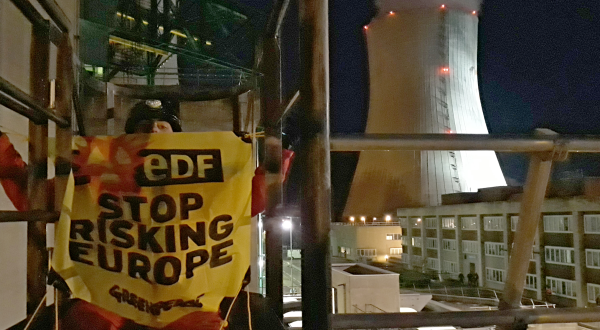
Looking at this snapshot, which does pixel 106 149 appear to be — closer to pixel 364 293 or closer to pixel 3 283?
pixel 3 283

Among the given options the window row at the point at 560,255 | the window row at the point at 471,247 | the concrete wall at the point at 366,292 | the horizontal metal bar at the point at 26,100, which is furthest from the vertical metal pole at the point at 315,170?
the window row at the point at 471,247

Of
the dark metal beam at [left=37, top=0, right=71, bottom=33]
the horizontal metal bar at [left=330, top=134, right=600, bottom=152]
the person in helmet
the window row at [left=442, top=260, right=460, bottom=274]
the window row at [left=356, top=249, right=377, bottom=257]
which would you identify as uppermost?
the dark metal beam at [left=37, top=0, right=71, bottom=33]

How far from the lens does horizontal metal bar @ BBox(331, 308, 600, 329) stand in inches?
42.4

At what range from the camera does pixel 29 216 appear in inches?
49.2

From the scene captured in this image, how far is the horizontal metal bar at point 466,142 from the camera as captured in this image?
111cm

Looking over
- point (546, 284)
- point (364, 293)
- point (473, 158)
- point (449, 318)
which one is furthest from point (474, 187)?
point (449, 318)

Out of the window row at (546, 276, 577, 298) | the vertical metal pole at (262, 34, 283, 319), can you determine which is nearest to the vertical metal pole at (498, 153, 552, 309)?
the vertical metal pole at (262, 34, 283, 319)

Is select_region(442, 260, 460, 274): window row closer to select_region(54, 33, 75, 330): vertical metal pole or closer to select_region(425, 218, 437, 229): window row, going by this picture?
select_region(425, 218, 437, 229): window row

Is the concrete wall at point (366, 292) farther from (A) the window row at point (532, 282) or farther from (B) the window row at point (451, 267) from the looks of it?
(B) the window row at point (451, 267)

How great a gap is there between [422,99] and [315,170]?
606 inches

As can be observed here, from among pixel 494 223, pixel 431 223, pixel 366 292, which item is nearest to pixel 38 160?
→ pixel 366 292

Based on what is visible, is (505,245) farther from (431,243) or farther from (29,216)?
(29,216)

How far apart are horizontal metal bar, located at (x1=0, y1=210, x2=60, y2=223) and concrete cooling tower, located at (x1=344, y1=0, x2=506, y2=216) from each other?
47.5 feet

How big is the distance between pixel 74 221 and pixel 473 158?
16.0m
